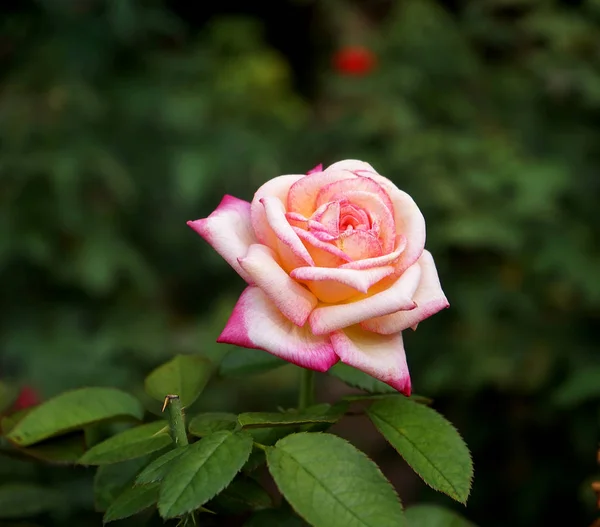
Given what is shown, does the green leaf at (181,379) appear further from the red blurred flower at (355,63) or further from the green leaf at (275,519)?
the red blurred flower at (355,63)

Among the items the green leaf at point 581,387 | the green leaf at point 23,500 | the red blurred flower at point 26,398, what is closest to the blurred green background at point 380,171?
the green leaf at point 581,387

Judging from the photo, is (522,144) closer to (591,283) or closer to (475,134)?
(475,134)

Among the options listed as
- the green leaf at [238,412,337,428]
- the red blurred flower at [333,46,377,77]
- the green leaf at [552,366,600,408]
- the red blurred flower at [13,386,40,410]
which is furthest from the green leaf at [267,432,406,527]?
the red blurred flower at [333,46,377,77]

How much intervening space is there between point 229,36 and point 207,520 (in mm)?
2161

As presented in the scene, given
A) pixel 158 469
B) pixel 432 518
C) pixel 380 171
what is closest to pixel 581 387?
pixel 380 171

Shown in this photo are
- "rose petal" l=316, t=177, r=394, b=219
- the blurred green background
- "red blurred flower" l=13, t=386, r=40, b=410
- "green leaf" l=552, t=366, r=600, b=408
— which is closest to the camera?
"rose petal" l=316, t=177, r=394, b=219

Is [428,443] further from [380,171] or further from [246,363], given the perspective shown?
[380,171]

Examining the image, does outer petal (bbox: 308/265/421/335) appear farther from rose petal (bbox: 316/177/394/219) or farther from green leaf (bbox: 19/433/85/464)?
green leaf (bbox: 19/433/85/464)

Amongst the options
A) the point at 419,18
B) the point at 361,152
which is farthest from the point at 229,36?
the point at 361,152

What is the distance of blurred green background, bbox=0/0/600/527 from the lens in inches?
61.1

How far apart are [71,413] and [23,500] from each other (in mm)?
83

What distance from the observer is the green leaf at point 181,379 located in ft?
1.54

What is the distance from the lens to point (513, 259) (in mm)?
1692

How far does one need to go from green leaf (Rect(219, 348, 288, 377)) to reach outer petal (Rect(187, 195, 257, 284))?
0.37 feet
